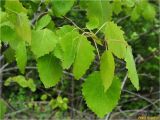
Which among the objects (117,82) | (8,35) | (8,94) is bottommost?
(8,94)

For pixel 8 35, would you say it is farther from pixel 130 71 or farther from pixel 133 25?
pixel 133 25

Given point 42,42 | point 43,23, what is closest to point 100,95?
point 42,42

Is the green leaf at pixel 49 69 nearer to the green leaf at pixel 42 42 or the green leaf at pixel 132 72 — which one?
the green leaf at pixel 42 42

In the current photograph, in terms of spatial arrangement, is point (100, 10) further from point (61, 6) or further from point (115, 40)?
point (115, 40)

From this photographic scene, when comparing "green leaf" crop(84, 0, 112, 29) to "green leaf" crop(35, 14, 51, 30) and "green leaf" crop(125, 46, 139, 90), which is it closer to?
"green leaf" crop(35, 14, 51, 30)

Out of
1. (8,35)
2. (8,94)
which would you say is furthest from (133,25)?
(8,35)
